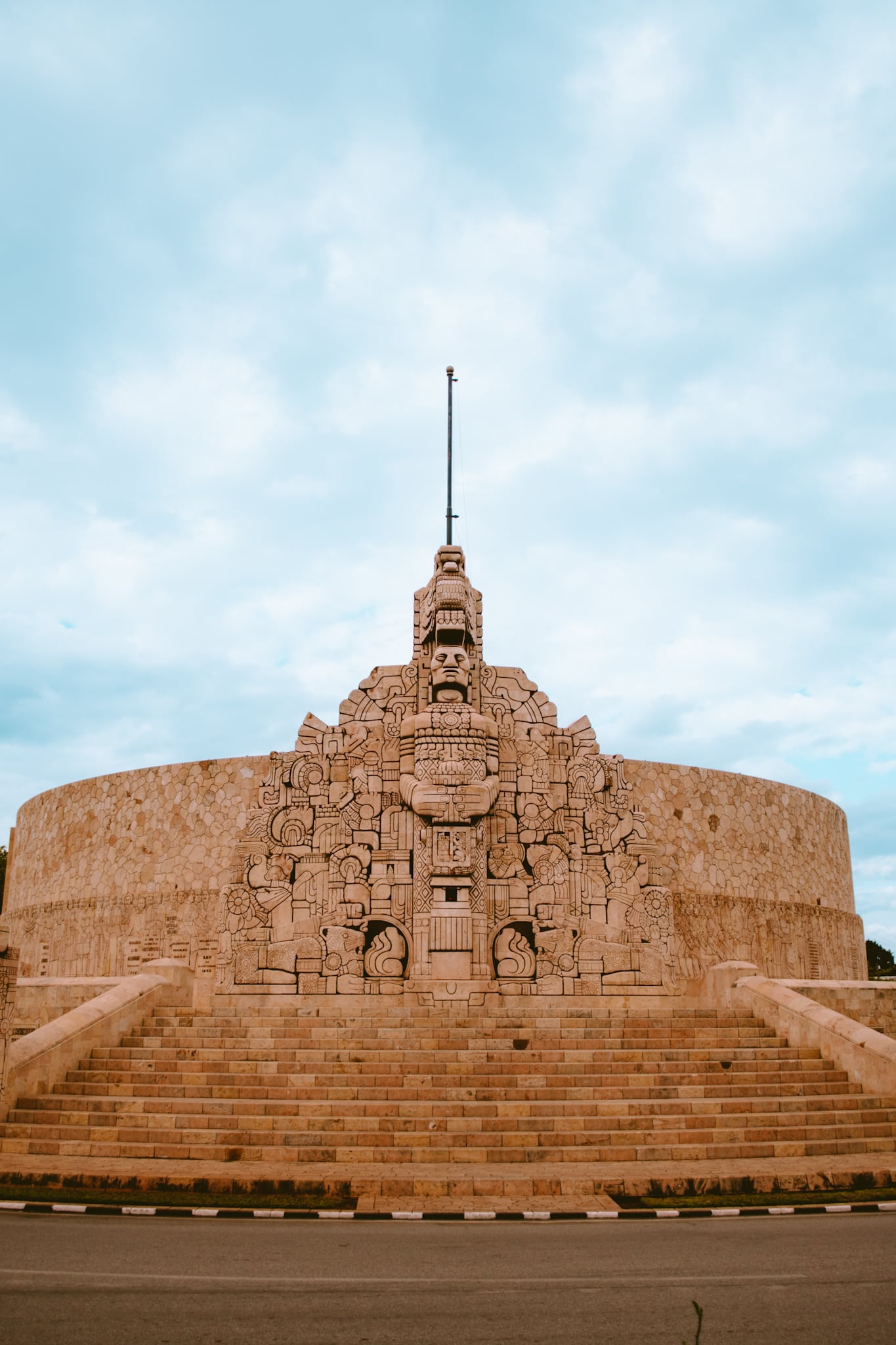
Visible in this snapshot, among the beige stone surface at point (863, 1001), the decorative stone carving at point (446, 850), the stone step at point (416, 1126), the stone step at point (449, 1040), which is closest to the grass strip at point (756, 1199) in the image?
the stone step at point (416, 1126)

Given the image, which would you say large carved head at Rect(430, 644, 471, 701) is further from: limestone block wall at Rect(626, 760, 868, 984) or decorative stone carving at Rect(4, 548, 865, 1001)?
limestone block wall at Rect(626, 760, 868, 984)

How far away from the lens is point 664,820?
23422 mm

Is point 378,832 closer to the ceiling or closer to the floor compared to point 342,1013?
closer to the ceiling

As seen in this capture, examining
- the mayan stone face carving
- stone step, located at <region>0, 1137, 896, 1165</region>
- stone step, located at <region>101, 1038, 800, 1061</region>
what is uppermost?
the mayan stone face carving

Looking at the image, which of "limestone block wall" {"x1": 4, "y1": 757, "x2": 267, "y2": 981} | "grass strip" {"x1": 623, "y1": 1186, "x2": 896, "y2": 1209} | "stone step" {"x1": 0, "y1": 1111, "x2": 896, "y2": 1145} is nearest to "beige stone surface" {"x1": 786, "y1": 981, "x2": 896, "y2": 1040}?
"stone step" {"x1": 0, "y1": 1111, "x2": 896, "y2": 1145}

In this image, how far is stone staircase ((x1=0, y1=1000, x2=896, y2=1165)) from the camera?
30.2 feet

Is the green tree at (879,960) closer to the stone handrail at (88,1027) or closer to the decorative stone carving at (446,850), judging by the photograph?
the decorative stone carving at (446,850)

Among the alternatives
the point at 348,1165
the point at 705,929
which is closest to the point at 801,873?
the point at 705,929

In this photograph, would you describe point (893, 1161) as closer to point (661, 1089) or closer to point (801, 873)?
point (661, 1089)

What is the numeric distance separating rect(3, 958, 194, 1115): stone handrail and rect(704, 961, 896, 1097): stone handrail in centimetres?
696

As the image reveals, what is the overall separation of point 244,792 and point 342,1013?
10.5 meters

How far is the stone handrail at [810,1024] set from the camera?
1085 centimetres

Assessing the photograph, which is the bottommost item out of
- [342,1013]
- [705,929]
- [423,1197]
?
[423,1197]

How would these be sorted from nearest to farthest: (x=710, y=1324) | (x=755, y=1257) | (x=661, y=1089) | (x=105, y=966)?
(x=710, y=1324), (x=755, y=1257), (x=661, y=1089), (x=105, y=966)
